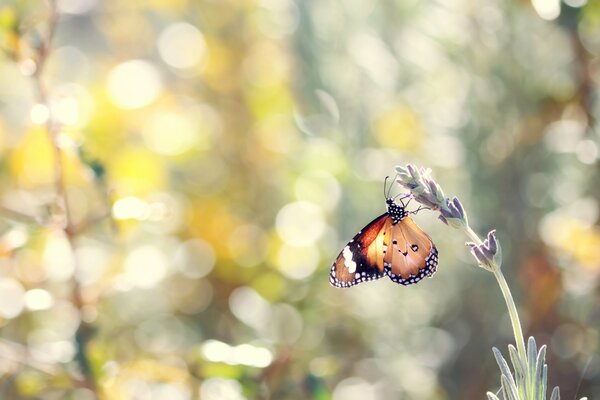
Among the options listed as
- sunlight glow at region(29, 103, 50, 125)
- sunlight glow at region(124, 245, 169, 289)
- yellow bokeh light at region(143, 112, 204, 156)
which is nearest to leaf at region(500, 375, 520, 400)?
sunlight glow at region(29, 103, 50, 125)

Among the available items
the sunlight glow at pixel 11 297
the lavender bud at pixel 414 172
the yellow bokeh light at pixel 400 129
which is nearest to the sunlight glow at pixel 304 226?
the yellow bokeh light at pixel 400 129

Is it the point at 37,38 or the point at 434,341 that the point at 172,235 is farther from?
the point at 37,38

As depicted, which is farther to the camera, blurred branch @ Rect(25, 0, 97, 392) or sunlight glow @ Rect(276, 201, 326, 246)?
sunlight glow @ Rect(276, 201, 326, 246)

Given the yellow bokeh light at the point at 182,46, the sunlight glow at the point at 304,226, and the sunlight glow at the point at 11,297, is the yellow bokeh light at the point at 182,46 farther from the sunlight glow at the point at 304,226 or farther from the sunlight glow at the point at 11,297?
the sunlight glow at the point at 11,297

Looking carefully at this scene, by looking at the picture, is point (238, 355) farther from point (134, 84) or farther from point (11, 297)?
point (134, 84)

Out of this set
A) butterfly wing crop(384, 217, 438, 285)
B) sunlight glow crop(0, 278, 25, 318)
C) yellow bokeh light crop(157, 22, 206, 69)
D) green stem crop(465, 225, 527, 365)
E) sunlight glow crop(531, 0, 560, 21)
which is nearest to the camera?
green stem crop(465, 225, 527, 365)

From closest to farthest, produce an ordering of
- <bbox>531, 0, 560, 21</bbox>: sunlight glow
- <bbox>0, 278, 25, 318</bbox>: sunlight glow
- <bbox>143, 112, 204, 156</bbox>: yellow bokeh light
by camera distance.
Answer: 1. <bbox>531, 0, 560, 21</bbox>: sunlight glow
2. <bbox>0, 278, 25, 318</bbox>: sunlight glow
3. <bbox>143, 112, 204, 156</bbox>: yellow bokeh light

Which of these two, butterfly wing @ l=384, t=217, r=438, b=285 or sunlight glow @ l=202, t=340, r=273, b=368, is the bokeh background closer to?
sunlight glow @ l=202, t=340, r=273, b=368

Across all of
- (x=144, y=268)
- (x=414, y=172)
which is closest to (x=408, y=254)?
(x=414, y=172)
